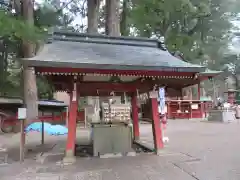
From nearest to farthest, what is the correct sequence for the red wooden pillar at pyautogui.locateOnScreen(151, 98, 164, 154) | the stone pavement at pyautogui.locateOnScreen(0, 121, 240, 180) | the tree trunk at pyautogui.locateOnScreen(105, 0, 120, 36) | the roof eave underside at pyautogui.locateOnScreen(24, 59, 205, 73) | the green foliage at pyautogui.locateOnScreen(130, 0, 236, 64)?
the stone pavement at pyautogui.locateOnScreen(0, 121, 240, 180) < the roof eave underside at pyautogui.locateOnScreen(24, 59, 205, 73) < the red wooden pillar at pyautogui.locateOnScreen(151, 98, 164, 154) < the tree trunk at pyautogui.locateOnScreen(105, 0, 120, 36) < the green foliage at pyautogui.locateOnScreen(130, 0, 236, 64)

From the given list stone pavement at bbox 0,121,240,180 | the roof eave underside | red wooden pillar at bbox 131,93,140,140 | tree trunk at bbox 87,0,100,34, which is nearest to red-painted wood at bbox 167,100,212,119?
tree trunk at bbox 87,0,100,34

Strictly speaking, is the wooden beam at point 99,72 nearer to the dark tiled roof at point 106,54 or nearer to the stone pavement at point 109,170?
the dark tiled roof at point 106,54

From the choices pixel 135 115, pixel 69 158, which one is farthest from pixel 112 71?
pixel 135 115

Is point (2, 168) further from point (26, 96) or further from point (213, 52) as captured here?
point (213, 52)

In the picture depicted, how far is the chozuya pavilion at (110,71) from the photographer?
556 cm

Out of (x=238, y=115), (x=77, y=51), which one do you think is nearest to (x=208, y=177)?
(x=77, y=51)

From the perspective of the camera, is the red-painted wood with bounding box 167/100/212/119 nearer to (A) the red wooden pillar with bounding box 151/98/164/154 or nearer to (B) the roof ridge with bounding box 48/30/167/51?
(B) the roof ridge with bounding box 48/30/167/51

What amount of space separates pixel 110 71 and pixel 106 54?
3.32ft

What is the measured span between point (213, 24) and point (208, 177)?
63.8 ft

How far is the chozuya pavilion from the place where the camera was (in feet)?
18.2

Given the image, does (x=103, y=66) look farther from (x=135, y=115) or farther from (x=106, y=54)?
(x=135, y=115)

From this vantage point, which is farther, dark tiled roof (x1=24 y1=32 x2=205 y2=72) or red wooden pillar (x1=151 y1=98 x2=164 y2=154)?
red wooden pillar (x1=151 y1=98 x2=164 y2=154)

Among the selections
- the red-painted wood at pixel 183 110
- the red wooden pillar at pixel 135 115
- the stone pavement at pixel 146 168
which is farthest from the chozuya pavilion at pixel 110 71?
the red-painted wood at pixel 183 110

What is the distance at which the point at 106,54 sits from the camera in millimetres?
6570
